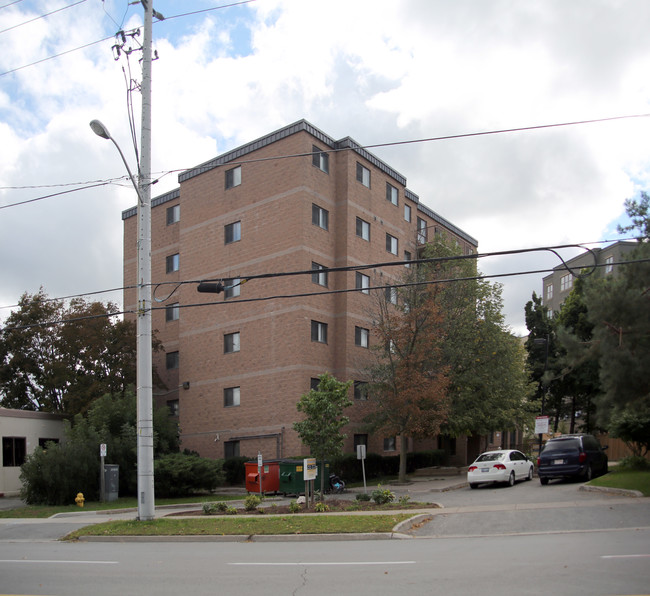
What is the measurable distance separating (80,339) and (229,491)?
41.9 feet

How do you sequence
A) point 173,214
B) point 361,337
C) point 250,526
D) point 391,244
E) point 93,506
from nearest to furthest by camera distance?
point 250,526 → point 93,506 → point 361,337 → point 391,244 → point 173,214

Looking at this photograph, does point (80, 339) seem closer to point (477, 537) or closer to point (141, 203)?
point (141, 203)

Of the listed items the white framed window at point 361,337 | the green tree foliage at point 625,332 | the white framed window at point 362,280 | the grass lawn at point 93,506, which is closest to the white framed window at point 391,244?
the white framed window at point 362,280

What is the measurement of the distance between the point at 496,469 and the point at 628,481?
5130mm

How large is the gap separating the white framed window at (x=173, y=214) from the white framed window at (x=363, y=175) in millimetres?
11646

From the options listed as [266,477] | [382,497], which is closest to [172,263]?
[266,477]

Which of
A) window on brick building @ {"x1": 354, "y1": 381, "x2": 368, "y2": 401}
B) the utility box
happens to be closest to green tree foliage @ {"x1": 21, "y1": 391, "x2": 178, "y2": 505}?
the utility box

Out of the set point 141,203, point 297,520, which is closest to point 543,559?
point 297,520

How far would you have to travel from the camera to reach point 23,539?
1752 cm

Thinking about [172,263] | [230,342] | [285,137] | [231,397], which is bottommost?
[231,397]

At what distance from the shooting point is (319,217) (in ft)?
116

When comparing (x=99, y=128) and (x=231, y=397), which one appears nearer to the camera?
(x=99, y=128)

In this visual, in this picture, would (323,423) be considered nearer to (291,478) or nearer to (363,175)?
(291,478)

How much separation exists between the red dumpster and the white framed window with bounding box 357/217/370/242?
48.1 ft
